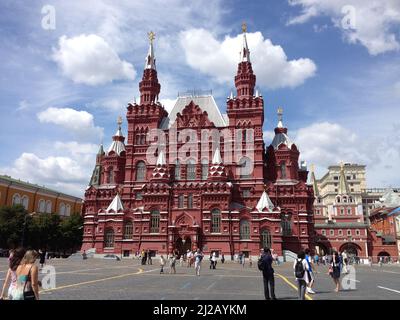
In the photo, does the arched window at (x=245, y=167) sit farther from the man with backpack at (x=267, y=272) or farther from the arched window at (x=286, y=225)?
the man with backpack at (x=267, y=272)

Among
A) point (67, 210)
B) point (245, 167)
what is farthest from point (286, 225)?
point (67, 210)

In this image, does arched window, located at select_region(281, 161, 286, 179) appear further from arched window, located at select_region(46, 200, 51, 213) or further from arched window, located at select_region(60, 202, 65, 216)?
arched window, located at select_region(60, 202, 65, 216)

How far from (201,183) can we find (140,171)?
40.7ft

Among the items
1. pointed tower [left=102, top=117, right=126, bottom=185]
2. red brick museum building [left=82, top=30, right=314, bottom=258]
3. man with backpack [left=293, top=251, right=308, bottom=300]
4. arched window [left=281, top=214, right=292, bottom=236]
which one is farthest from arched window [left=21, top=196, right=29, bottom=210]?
man with backpack [left=293, top=251, right=308, bottom=300]

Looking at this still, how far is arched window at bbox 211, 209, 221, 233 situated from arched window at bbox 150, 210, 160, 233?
8772 mm

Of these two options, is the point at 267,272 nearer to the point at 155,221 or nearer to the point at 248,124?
the point at 155,221

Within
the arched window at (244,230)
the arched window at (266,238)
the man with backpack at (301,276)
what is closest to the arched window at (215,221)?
the arched window at (244,230)

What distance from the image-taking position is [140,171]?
6538cm

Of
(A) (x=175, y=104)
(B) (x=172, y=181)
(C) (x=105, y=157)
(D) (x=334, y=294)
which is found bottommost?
(D) (x=334, y=294)

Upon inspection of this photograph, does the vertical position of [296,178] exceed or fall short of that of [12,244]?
it exceeds it

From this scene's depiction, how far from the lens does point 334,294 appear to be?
627 inches
